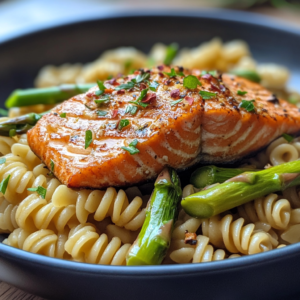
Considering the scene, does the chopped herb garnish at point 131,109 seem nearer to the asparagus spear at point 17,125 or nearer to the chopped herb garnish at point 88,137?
the chopped herb garnish at point 88,137

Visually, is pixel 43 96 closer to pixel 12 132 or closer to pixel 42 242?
pixel 12 132

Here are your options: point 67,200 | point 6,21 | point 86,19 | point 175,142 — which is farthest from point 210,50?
point 6,21

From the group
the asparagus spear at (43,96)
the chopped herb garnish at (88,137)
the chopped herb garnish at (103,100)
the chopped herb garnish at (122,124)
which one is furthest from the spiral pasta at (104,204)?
the asparagus spear at (43,96)

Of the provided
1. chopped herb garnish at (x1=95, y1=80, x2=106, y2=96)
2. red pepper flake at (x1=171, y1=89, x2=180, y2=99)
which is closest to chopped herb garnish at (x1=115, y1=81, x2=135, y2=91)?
chopped herb garnish at (x1=95, y1=80, x2=106, y2=96)

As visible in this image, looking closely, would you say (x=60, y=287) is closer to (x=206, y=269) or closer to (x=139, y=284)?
(x=139, y=284)

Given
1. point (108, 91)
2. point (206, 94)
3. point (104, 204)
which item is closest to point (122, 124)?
point (108, 91)

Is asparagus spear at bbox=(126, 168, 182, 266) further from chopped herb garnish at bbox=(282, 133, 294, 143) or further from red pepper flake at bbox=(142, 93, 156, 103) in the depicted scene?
chopped herb garnish at bbox=(282, 133, 294, 143)
